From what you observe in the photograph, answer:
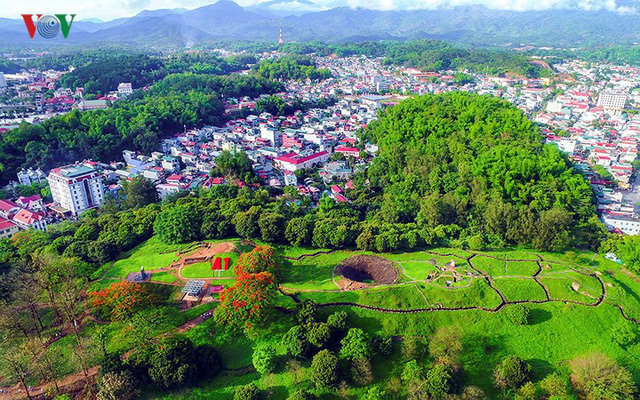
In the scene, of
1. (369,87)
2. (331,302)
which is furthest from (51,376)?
(369,87)

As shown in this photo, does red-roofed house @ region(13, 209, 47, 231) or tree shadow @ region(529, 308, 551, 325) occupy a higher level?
tree shadow @ region(529, 308, 551, 325)

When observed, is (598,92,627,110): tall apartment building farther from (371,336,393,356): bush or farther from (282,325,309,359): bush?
(282,325,309,359): bush

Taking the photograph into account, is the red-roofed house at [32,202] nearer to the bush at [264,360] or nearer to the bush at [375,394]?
the bush at [264,360]

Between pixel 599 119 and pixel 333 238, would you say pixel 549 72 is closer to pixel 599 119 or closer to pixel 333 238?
pixel 599 119

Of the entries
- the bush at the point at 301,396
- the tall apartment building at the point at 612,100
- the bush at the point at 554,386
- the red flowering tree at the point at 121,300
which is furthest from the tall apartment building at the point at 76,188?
the tall apartment building at the point at 612,100

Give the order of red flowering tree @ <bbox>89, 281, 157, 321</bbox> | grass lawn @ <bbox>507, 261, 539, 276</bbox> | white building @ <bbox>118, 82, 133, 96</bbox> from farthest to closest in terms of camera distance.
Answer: white building @ <bbox>118, 82, 133, 96</bbox>
grass lawn @ <bbox>507, 261, 539, 276</bbox>
red flowering tree @ <bbox>89, 281, 157, 321</bbox>

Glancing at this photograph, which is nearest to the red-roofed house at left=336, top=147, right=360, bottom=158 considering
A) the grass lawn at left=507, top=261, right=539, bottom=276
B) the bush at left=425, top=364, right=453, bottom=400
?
the grass lawn at left=507, top=261, right=539, bottom=276

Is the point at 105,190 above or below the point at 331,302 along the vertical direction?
below
